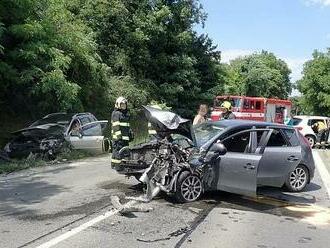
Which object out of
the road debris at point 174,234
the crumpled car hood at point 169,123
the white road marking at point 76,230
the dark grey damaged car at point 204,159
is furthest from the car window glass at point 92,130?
the road debris at point 174,234

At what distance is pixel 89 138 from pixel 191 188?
765 centimetres

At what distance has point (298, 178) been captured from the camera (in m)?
11.3

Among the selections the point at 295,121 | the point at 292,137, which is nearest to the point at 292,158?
the point at 292,137

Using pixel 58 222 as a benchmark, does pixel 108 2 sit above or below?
above

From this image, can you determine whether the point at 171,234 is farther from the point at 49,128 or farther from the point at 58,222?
the point at 49,128

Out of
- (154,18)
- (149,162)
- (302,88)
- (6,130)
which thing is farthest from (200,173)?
(302,88)

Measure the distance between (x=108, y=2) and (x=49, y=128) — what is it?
17.2 m

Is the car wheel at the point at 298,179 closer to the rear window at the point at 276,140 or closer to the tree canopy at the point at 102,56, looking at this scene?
the rear window at the point at 276,140

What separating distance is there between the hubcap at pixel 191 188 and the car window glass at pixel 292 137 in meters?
2.77

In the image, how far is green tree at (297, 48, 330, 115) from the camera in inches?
2450

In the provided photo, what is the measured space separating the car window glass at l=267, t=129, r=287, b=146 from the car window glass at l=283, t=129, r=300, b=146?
6.9 inches

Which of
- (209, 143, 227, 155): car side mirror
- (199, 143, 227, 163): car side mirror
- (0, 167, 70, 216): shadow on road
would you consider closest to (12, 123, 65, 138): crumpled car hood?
(0, 167, 70, 216): shadow on road

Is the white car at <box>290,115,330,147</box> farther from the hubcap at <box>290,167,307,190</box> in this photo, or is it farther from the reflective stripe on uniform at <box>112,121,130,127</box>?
the reflective stripe on uniform at <box>112,121,130,127</box>

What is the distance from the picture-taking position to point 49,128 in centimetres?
1627
